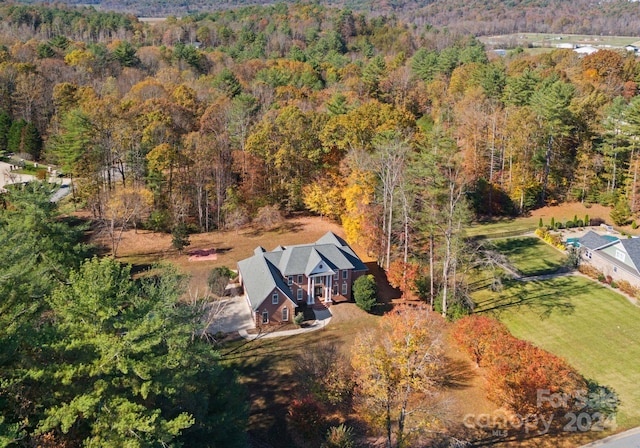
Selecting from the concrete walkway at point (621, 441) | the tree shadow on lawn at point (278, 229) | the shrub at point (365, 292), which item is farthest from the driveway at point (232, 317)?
the concrete walkway at point (621, 441)

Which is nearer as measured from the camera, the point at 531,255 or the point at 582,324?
the point at 582,324

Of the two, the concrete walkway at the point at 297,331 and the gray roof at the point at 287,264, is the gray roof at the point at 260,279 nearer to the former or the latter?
the gray roof at the point at 287,264

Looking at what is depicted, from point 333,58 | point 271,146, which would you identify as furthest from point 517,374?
point 333,58

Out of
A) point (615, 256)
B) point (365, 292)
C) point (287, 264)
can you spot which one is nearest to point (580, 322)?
point (615, 256)

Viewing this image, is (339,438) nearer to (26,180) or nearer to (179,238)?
(179,238)

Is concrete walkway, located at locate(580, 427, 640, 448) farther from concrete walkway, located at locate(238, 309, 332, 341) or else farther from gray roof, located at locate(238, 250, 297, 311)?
gray roof, located at locate(238, 250, 297, 311)

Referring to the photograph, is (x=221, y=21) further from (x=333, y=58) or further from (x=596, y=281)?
(x=596, y=281)
